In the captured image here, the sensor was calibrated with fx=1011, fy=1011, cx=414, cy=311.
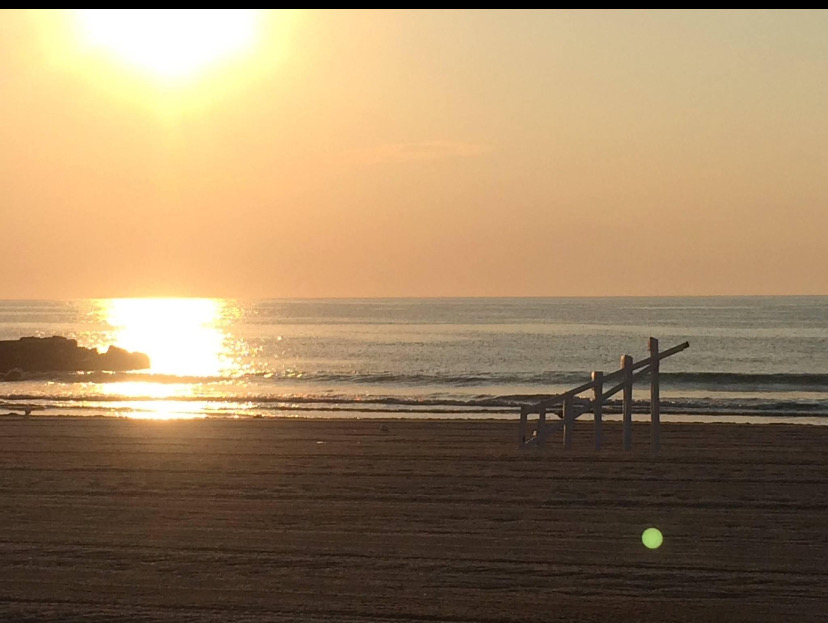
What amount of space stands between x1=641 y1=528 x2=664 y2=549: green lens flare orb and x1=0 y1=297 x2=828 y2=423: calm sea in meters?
17.3

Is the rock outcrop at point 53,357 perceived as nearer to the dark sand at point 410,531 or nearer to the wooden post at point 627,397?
the dark sand at point 410,531

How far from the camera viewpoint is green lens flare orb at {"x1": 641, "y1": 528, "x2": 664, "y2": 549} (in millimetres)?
9391

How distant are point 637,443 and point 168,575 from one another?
33.8 ft

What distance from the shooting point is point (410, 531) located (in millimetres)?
9945

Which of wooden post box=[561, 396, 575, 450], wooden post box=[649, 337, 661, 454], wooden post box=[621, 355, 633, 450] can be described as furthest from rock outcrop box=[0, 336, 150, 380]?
wooden post box=[649, 337, 661, 454]

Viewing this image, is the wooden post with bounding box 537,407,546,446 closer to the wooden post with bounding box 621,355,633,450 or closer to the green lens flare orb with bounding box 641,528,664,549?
the wooden post with bounding box 621,355,633,450

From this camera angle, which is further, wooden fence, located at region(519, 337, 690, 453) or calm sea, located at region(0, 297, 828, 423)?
calm sea, located at region(0, 297, 828, 423)

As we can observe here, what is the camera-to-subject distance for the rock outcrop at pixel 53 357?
65.4m

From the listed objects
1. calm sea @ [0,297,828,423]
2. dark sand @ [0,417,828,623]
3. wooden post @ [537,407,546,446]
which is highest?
wooden post @ [537,407,546,446]

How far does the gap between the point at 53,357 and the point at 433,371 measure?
25.6m

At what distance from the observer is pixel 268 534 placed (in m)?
9.87

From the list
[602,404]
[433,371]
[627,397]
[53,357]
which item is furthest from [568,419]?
[53,357]

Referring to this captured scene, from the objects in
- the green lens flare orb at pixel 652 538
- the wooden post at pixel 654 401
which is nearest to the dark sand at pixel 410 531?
the green lens flare orb at pixel 652 538

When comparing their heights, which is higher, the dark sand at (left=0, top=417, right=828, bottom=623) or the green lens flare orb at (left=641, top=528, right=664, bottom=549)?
the dark sand at (left=0, top=417, right=828, bottom=623)
